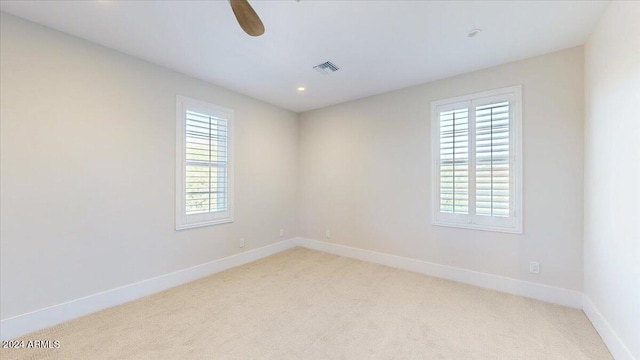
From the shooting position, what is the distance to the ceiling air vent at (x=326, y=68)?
9.80 feet

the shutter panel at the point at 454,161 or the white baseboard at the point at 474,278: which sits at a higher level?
the shutter panel at the point at 454,161

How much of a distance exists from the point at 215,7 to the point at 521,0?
94.4 inches

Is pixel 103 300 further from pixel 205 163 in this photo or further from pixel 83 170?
pixel 205 163

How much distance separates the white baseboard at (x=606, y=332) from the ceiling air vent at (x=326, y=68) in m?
3.43

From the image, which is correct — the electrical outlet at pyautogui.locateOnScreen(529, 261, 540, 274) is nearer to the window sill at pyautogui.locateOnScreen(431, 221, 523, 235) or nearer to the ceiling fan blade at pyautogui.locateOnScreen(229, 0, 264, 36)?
the window sill at pyautogui.locateOnScreen(431, 221, 523, 235)

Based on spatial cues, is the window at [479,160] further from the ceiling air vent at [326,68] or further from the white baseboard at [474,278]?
the ceiling air vent at [326,68]

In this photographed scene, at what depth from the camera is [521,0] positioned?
1956mm

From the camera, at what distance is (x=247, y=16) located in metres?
1.44

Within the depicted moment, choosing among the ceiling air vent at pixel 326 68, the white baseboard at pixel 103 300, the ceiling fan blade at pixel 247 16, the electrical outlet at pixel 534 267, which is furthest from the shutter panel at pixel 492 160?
the white baseboard at pixel 103 300

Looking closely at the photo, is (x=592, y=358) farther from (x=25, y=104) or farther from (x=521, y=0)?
(x=25, y=104)

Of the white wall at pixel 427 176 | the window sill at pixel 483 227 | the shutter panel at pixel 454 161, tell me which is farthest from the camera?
the shutter panel at pixel 454 161

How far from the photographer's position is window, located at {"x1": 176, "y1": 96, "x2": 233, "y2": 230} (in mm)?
3281

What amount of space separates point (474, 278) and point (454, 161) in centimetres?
148

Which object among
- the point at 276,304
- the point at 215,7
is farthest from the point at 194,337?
the point at 215,7
